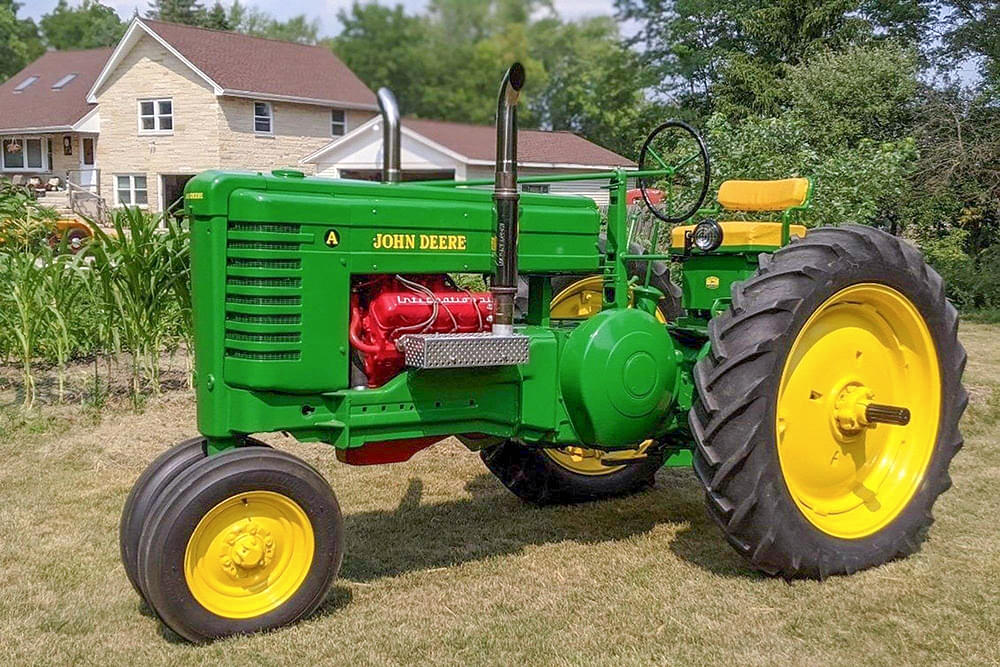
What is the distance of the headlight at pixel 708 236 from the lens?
442 cm

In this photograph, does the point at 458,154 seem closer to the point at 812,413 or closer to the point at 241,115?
the point at 812,413

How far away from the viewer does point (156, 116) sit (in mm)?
26266

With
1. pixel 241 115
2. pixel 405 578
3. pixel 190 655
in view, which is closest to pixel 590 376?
pixel 405 578

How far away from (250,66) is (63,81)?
30.7 feet

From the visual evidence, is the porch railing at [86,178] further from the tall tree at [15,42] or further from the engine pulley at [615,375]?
the engine pulley at [615,375]

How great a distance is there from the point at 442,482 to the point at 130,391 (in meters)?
2.56

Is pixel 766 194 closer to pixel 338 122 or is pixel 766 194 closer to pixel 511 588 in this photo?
pixel 511 588

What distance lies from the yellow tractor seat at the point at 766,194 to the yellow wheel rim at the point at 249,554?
8.61ft

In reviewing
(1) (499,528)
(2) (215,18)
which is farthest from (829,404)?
(2) (215,18)

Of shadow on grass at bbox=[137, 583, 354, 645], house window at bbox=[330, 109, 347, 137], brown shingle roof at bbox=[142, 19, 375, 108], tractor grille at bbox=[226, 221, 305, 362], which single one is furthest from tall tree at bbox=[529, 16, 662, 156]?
house window at bbox=[330, 109, 347, 137]

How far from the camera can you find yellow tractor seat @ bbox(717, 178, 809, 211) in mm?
4602

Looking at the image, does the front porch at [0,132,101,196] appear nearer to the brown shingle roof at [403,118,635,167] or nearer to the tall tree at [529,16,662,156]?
the tall tree at [529,16,662,156]

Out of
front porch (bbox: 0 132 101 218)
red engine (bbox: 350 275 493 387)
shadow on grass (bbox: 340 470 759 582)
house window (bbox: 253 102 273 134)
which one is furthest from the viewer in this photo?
front porch (bbox: 0 132 101 218)

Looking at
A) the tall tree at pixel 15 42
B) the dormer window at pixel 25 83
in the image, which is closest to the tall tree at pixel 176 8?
the dormer window at pixel 25 83
